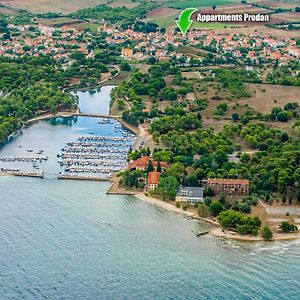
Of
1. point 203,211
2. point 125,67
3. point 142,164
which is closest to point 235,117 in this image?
point 142,164

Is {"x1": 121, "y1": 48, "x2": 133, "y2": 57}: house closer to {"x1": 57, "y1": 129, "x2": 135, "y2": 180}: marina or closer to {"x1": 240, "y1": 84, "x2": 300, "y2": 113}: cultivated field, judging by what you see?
{"x1": 240, "y1": 84, "x2": 300, "y2": 113}: cultivated field

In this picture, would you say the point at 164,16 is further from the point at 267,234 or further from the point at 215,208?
the point at 267,234

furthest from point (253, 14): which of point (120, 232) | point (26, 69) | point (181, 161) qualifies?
point (120, 232)

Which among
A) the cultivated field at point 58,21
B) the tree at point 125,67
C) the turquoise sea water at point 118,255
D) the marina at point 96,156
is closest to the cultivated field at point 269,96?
the marina at point 96,156

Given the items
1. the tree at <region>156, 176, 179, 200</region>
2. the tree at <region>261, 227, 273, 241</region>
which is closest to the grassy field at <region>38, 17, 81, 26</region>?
the tree at <region>156, 176, 179, 200</region>

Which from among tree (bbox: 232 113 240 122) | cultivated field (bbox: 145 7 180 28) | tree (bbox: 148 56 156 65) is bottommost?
tree (bbox: 232 113 240 122)

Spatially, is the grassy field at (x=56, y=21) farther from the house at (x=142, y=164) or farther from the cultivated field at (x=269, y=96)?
the house at (x=142, y=164)
